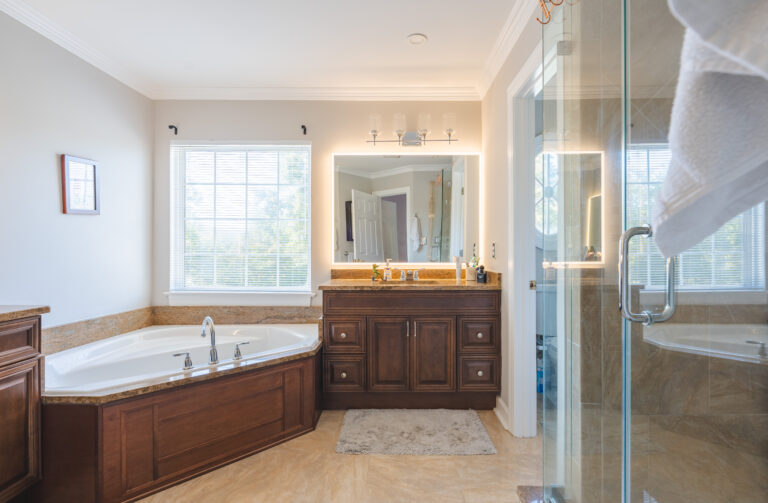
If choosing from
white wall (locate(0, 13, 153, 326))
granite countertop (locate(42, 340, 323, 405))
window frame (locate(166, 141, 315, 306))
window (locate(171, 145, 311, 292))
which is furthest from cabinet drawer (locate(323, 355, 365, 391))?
white wall (locate(0, 13, 153, 326))

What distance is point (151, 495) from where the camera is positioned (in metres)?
1.92

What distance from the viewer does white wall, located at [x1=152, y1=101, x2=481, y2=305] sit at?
3.49 m

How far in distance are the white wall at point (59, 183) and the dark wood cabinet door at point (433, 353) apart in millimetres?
2342

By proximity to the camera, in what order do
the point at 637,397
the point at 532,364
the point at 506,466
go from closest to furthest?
the point at 637,397
the point at 506,466
the point at 532,364

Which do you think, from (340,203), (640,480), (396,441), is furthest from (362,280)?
(640,480)

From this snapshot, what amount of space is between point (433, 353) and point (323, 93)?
2.38 metres

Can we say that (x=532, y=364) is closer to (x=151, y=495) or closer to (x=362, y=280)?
(x=362, y=280)

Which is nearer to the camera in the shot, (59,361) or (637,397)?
(637,397)

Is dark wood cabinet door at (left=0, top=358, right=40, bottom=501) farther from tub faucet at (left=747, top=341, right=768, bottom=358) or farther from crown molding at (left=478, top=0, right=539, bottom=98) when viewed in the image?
crown molding at (left=478, top=0, right=539, bottom=98)

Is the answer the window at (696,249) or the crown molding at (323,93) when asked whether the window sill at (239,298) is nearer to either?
the crown molding at (323,93)

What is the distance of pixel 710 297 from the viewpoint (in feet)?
3.89

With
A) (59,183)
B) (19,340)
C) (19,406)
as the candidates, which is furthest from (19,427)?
(59,183)

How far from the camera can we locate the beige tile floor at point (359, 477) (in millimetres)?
1925

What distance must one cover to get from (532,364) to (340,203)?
2011 mm
